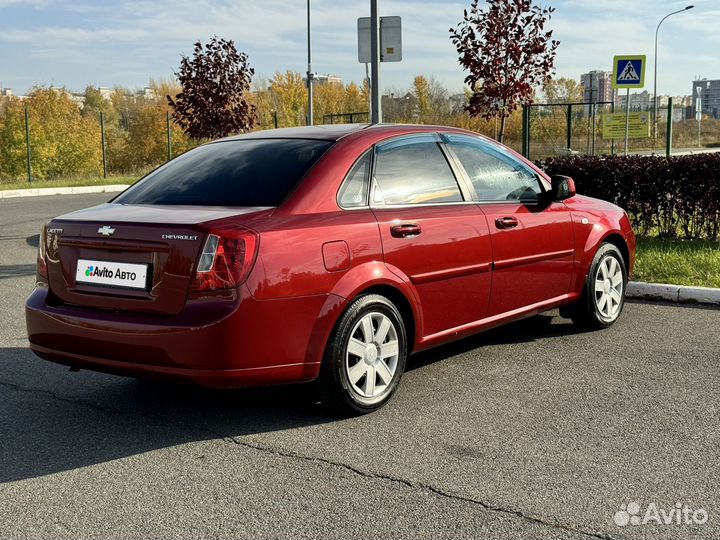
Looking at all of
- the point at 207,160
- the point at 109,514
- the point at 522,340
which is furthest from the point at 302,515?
the point at 522,340

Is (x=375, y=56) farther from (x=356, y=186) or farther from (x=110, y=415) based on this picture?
(x=110, y=415)

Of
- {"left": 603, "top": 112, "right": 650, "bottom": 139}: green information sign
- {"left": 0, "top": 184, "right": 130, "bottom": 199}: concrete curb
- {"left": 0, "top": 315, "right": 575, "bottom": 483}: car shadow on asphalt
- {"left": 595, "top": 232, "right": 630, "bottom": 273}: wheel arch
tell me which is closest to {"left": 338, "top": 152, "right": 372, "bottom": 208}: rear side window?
{"left": 0, "top": 315, "right": 575, "bottom": 483}: car shadow on asphalt

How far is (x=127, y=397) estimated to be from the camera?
194 inches

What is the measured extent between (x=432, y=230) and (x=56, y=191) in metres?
23.1

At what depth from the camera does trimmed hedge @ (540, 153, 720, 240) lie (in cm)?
952

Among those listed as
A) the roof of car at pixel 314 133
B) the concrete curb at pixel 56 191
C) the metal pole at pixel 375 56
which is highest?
the metal pole at pixel 375 56

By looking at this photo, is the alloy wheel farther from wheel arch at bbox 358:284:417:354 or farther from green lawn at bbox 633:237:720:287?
green lawn at bbox 633:237:720:287

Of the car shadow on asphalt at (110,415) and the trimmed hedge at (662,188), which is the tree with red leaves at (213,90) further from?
the car shadow on asphalt at (110,415)

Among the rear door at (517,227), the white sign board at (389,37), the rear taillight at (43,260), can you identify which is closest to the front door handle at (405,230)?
the rear door at (517,227)

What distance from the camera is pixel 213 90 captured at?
47.8 ft

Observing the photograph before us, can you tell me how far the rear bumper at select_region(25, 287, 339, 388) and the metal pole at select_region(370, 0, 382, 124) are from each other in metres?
7.08

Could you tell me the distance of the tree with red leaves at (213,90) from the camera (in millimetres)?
14523

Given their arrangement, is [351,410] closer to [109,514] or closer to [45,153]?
[109,514]

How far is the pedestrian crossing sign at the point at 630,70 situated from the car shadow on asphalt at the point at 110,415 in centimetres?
1462
